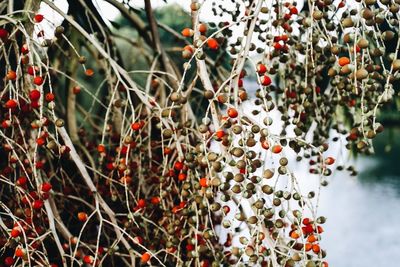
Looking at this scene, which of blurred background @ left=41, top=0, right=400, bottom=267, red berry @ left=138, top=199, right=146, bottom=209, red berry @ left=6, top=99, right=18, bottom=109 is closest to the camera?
red berry @ left=6, top=99, right=18, bottom=109

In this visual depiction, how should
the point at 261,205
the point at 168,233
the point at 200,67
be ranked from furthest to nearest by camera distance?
the point at 168,233, the point at 200,67, the point at 261,205

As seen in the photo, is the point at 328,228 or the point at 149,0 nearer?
the point at 149,0

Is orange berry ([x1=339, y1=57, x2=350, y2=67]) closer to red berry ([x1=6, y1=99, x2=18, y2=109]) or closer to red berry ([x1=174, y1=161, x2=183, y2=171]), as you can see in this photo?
red berry ([x1=174, y1=161, x2=183, y2=171])

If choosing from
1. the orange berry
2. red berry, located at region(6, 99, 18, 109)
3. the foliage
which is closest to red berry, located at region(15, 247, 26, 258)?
the foliage

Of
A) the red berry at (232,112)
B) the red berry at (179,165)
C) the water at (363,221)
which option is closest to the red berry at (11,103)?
the red berry at (179,165)

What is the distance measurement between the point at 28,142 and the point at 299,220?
0.72m

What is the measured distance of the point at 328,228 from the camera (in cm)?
793

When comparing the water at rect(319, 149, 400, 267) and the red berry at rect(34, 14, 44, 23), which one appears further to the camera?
the water at rect(319, 149, 400, 267)

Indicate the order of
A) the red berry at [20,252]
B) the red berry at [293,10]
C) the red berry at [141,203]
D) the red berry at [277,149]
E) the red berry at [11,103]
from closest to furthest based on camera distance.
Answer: the red berry at [277,149] → the red berry at [20,252] → the red berry at [11,103] → the red berry at [141,203] → the red berry at [293,10]

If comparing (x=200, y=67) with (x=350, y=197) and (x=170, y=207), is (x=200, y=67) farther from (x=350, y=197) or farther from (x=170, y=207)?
(x=350, y=197)

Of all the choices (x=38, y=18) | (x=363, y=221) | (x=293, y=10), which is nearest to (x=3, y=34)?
(x=38, y=18)

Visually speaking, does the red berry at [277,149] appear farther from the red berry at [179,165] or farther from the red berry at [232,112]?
the red berry at [179,165]

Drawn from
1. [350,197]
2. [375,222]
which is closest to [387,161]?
[350,197]

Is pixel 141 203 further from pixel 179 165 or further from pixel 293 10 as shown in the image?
pixel 293 10
